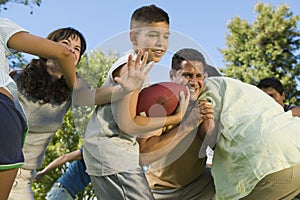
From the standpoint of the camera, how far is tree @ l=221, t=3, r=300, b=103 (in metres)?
22.8

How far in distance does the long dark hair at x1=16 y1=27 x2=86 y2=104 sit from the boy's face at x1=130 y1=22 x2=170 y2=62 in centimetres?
70

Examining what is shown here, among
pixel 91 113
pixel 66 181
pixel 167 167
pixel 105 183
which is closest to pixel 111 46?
pixel 91 113

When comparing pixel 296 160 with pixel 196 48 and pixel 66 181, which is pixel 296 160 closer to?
pixel 196 48

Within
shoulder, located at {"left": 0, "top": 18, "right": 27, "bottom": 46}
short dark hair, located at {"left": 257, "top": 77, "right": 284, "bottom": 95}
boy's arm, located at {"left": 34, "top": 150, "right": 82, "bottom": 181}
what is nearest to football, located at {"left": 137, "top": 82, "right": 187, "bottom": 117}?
shoulder, located at {"left": 0, "top": 18, "right": 27, "bottom": 46}

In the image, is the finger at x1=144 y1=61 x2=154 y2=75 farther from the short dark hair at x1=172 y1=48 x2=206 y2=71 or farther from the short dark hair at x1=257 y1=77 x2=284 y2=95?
the short dark hair at x1=257 y1=77 x2=284 y2=95

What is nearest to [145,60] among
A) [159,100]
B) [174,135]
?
[159,100]

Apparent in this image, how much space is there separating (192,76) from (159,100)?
1.17 feet

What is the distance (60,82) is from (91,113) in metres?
0.58

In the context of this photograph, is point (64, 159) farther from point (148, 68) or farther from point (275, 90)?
point (148, 68)

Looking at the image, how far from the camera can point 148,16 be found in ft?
10.4

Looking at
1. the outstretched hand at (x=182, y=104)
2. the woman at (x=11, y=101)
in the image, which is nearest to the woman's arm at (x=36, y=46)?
the woman at (x=11, y=101)

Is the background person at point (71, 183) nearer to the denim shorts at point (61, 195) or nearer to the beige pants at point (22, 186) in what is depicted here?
the denim shorts at point (61, 195)

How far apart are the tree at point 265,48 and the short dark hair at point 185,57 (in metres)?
19.4

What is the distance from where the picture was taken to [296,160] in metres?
2.96
